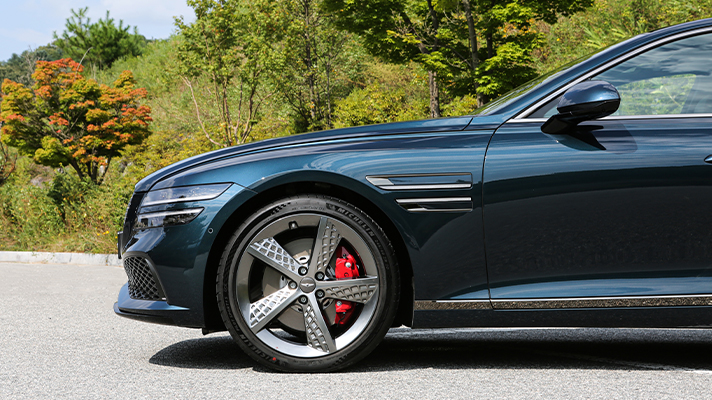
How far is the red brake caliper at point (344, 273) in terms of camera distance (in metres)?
3.22

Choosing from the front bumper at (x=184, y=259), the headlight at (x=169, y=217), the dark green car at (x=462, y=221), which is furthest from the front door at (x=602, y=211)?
the headlight at (x=169, y=217)

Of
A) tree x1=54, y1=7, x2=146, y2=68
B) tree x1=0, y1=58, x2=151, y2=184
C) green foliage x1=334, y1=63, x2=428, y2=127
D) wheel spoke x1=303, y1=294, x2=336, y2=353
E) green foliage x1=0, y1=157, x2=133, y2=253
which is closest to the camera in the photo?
wheel spoke x1=303, y1=294, x2=336, y2=353

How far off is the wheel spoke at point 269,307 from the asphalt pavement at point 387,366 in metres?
0.27

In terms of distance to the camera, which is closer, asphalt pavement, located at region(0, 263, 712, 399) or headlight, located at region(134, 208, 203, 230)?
asphalt pavement, located at region(0, 263, 712, 399)

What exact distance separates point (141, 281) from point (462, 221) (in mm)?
1647

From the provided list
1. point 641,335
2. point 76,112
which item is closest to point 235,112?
point 76,112

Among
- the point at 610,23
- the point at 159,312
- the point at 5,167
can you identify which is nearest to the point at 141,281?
the point at 159,312

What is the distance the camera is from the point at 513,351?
3.86 metres

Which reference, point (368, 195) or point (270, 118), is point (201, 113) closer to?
point (270, 118)

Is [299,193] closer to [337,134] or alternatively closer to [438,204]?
[337,134]

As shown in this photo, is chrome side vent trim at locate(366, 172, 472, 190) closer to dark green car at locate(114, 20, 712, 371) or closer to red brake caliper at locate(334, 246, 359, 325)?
dark green car at locate(114, 20, 712, 371)

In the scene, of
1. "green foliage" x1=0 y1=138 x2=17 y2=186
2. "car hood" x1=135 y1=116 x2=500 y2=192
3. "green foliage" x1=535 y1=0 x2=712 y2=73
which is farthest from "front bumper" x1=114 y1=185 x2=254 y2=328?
"green foliage" x1=0 y1=138 x2=17 y2=186

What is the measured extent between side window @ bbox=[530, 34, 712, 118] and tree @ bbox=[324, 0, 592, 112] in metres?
8.96

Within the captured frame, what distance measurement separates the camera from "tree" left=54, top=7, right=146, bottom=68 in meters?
38.6
